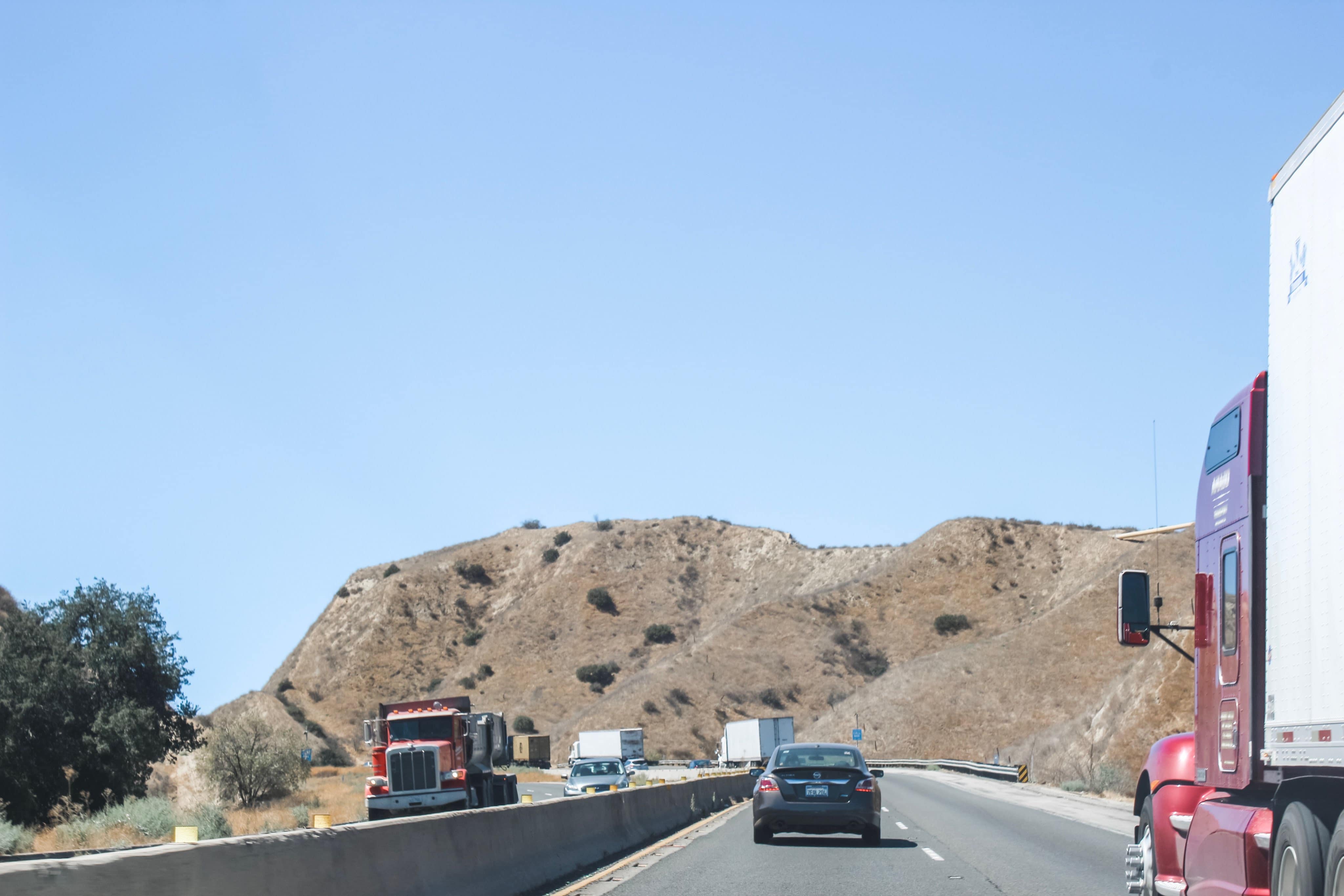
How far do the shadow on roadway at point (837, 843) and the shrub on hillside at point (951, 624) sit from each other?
96.4 meters

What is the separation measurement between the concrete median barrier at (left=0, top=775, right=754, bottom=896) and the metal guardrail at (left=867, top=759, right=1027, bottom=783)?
546 inches

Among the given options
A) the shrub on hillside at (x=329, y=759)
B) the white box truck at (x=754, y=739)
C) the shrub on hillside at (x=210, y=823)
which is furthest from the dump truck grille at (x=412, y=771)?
the shrub on hillside at (x=329, y=759)

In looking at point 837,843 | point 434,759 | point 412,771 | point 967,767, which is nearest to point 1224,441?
point 837,843

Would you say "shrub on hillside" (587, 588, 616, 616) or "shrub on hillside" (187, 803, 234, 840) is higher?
"shrub on hillside" (187, 803, 234, 840)

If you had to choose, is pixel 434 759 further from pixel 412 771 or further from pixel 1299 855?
pixel 1299 855

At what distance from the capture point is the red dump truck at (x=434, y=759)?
97.2 feet

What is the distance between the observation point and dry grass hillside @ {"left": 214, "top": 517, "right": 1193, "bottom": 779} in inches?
3632

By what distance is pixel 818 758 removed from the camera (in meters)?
18.7

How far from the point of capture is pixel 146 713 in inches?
1656

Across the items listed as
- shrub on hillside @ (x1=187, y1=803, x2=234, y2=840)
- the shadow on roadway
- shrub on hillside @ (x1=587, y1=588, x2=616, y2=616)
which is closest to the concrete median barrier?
the shadow on roadway

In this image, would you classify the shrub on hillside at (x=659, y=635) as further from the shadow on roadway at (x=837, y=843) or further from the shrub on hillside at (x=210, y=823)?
→ the shadow on roadway at (x=837, y=843)

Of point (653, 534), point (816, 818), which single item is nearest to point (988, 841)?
point (816, 818)

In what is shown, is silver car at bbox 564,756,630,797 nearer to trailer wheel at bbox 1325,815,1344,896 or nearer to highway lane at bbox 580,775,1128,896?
highway lane at bbox 580,775,1128,896

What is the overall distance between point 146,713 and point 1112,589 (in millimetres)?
71795
